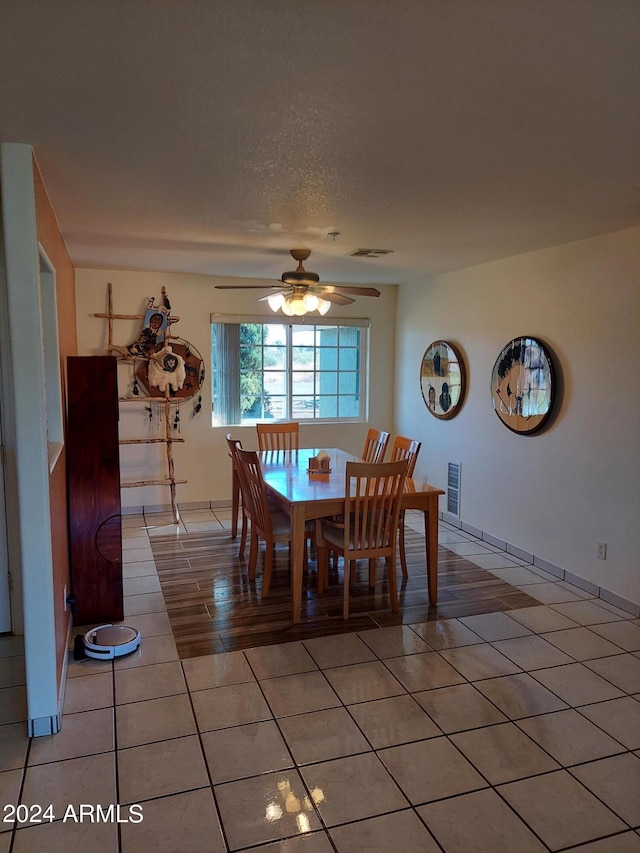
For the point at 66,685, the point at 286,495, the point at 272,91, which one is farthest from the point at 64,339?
the point at 272,91

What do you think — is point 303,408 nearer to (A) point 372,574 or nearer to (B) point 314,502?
(A) point 372,574

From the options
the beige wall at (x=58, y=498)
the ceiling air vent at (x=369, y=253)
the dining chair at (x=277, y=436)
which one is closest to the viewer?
the beige wall at (x=58, y=498)

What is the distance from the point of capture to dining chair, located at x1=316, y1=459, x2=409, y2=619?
11.3 feet

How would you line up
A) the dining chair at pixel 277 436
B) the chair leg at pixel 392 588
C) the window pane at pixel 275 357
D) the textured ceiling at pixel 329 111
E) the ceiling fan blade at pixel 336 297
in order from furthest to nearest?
the window pane at pixel 275 357
the dining chair at pixel 277 436
the ceiling fan blade at pixel 336 297
the chair leg at pixel 392 588
the textured ceiling at pixel 329 111

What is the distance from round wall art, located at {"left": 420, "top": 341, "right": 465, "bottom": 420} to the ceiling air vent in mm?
1250

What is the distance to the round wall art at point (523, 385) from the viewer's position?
4246 millimetres

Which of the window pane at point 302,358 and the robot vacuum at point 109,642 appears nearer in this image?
the robot vacuum at point 109,642

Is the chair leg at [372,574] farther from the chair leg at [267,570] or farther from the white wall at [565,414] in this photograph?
the white wall at [565,414]

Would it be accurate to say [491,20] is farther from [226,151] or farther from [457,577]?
[457,577]

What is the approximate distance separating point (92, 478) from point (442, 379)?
135 inches

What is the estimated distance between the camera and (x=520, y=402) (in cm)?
452

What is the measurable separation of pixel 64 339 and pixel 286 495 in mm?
1618

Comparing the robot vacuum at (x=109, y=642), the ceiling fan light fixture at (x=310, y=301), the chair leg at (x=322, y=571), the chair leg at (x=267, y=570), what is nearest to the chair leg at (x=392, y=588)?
the chair leg at (x=322, y=571)

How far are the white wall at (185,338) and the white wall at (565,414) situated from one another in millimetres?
1832
